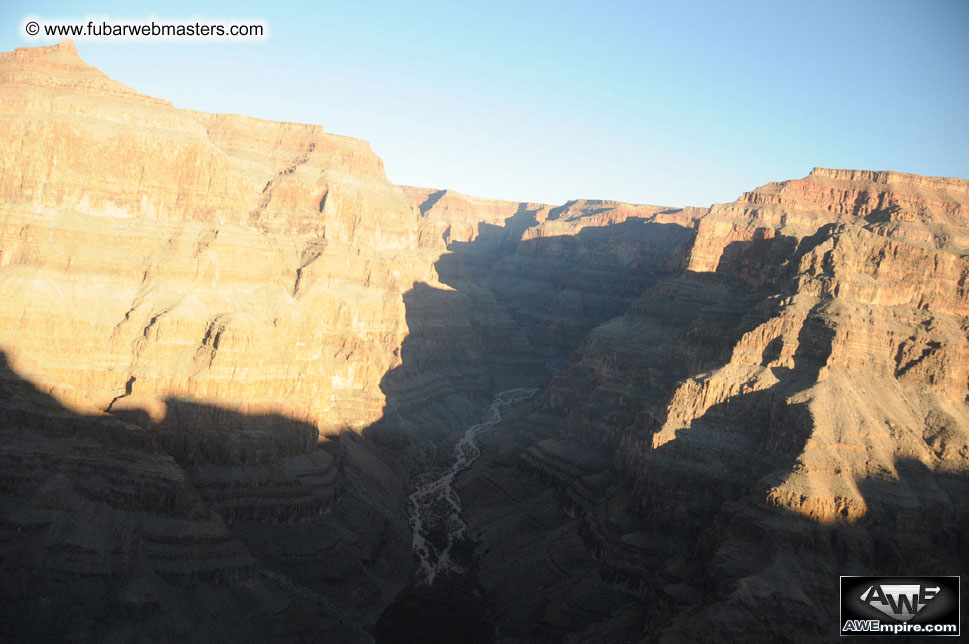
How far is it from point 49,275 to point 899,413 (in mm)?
76496

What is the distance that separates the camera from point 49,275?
72.4m

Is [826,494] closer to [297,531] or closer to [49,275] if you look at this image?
[297,531]

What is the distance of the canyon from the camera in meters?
54.2

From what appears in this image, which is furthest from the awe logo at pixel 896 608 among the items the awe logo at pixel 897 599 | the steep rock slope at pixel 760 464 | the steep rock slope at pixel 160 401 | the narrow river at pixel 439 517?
the narrow river at pixel 439 517

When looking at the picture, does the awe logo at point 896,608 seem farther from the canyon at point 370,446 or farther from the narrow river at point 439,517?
the narrow river at point 439,517

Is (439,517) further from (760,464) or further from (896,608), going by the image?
(896,608)

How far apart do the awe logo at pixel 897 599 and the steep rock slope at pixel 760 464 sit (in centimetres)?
301

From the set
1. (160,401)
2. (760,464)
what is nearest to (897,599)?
(760,464)

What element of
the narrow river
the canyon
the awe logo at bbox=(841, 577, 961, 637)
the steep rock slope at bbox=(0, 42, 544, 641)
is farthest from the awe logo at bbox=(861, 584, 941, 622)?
the narrow river

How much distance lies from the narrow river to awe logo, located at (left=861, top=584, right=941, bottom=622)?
37661 millimetres

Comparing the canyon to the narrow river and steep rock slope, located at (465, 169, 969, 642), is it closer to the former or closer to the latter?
steep rock slope, located at (465, 169, 969, 642)

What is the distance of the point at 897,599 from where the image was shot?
53.0m

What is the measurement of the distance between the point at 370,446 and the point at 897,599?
217 feet

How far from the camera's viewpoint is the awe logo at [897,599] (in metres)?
52.3
